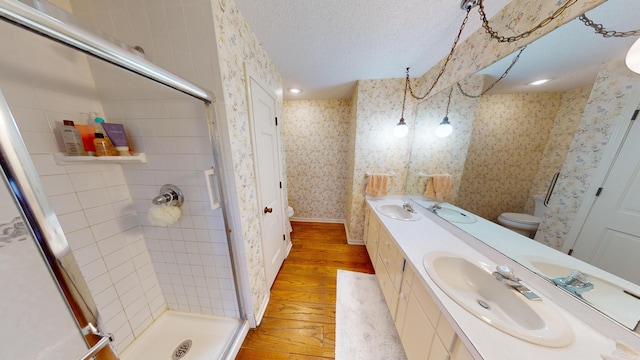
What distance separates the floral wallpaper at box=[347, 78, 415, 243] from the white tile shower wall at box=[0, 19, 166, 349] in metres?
2.14

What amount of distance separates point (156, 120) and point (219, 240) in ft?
2.78

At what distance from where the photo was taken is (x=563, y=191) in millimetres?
782

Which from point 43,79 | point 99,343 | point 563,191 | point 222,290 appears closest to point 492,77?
point 563,191

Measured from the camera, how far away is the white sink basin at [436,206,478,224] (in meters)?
1.26

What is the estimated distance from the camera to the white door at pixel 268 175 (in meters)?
1.32

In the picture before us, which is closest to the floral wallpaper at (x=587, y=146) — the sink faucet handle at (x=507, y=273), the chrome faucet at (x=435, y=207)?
the sink faucet handle at (x=507, y=273)

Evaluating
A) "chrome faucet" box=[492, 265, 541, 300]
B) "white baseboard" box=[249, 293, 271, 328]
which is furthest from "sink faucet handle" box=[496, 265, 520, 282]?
"white baseboard" box=[249, 293, 271, 328]

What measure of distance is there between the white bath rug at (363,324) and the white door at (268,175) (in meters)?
0.75

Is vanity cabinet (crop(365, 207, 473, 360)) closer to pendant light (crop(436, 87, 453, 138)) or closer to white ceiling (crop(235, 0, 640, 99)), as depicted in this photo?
pendant light (crop(436, 87, 453, 138))

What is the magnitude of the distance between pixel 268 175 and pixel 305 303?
125 cm

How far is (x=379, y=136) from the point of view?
2090 millimetres

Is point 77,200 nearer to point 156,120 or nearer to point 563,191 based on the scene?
point 156,120

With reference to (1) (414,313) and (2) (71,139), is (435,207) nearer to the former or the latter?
(1) (414,313)

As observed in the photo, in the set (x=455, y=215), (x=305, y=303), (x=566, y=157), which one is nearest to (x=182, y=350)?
(x=305, y=303)
